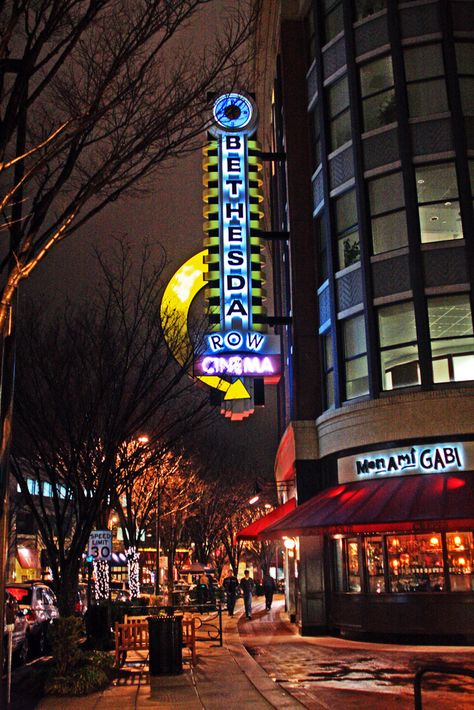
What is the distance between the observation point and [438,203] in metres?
22.0

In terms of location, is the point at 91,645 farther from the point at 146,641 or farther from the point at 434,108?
the point at 434,108

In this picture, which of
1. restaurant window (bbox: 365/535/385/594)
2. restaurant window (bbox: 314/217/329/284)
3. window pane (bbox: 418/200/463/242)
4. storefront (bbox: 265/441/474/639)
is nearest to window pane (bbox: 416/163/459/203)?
window pane (bbox: 418/200/463/242)

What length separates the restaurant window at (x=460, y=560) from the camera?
764 inches

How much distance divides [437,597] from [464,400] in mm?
4925

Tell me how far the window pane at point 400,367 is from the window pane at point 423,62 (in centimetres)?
818

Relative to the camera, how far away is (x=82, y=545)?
1620cm

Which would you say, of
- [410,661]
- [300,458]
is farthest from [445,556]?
[300,458]

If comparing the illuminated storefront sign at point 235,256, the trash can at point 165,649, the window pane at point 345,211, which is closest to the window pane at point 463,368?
the window pane at point 345,211

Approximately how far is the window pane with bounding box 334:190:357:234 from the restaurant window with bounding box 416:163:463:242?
2139 millimetres

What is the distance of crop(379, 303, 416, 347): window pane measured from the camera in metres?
21.5

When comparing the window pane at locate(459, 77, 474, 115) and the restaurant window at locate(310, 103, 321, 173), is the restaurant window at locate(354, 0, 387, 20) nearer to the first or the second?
the restaurant window at locate(310, 103, 321, 173)

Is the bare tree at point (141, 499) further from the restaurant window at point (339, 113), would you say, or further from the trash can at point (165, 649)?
the trash can at point (165, 649)

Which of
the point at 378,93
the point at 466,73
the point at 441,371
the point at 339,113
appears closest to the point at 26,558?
the point at 339,113

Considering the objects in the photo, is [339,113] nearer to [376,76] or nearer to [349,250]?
[376,76]
